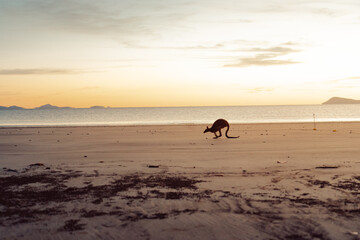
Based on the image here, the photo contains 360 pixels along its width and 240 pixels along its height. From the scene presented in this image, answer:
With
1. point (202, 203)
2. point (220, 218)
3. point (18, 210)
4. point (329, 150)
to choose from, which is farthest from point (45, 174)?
point (329, 150)

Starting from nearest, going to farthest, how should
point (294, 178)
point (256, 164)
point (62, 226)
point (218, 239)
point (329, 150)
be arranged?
point (218, 239) → point (62, 226) → point (294, 178) → point (256, 164) → point (329, 150)

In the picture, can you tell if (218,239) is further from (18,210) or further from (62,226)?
(18,210)

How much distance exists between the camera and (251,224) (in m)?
5.88

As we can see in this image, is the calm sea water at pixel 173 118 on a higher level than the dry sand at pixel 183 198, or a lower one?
higher

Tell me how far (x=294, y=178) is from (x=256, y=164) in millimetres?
2419

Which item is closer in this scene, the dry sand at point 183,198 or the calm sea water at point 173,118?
the dry sand at point 183,198

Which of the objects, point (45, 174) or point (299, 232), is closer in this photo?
point (299, 232)

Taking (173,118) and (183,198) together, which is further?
(173,118)

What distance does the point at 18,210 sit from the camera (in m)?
6.68

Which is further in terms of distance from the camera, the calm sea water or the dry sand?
the calm sea water

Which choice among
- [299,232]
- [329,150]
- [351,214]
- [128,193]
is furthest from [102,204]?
[329,150]

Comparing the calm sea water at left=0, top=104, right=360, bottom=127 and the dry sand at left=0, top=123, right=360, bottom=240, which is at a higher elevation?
the calm sea water at left=0, top=104, right=360, bottom=127

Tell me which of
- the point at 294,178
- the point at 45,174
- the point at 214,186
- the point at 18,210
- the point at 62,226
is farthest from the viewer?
the point at 45,174

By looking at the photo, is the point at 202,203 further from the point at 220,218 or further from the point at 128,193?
the point at 128,193
